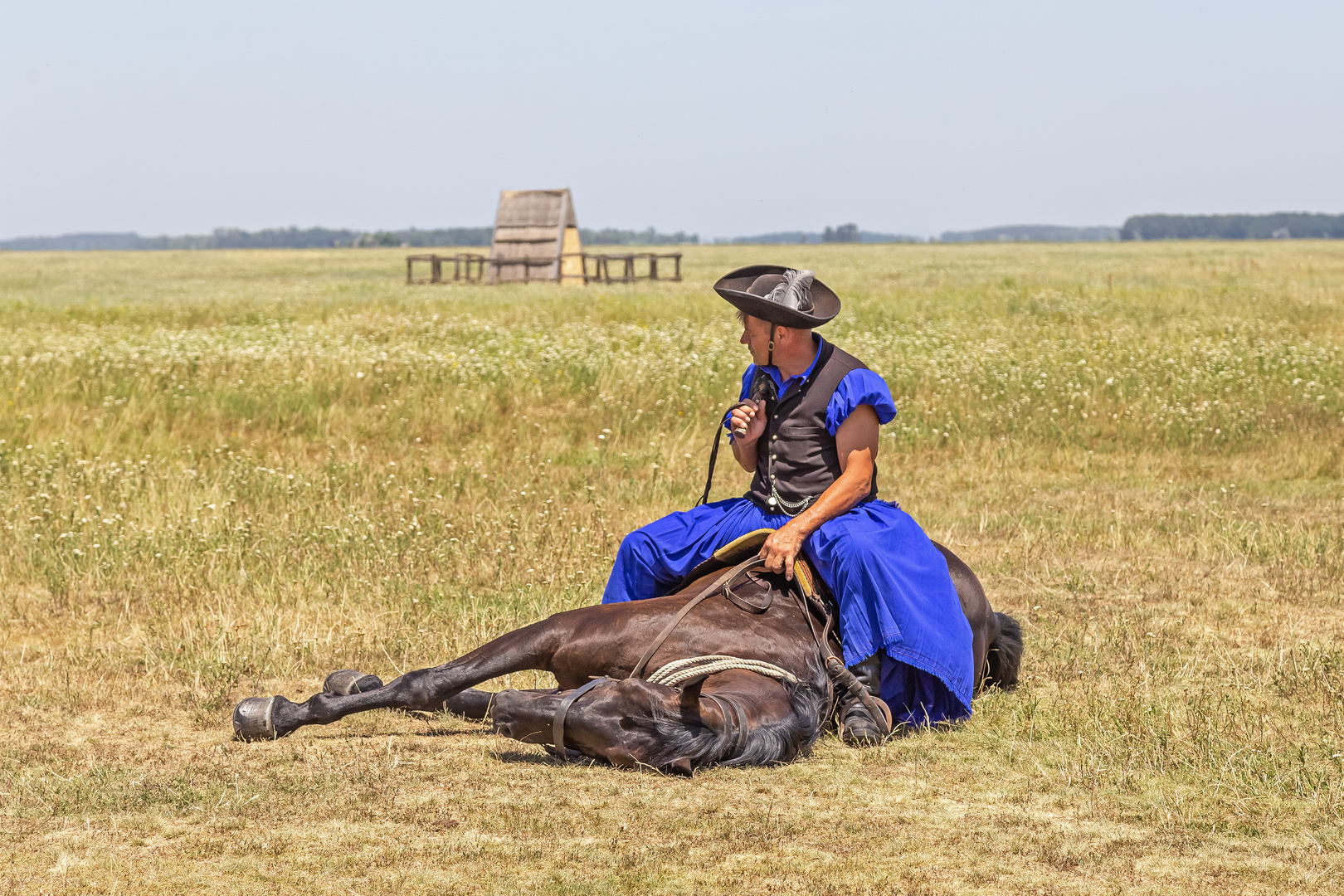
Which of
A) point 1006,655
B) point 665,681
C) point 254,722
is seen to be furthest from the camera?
point 1006,655

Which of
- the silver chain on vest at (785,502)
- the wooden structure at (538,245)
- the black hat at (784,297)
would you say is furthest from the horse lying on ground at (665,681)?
the wooden structure at (538,245)

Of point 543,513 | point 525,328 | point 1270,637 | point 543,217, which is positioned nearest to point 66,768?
point 543,513

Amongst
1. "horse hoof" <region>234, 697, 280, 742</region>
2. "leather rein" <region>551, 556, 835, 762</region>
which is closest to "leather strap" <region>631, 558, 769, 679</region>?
"leather rein" <region>551, 556, 835, 762</region>

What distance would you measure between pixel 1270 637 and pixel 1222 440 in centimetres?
646

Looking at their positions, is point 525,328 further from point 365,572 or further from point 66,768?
point 66,768

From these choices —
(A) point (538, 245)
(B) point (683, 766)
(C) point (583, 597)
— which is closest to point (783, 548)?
(B) point (683, 766)

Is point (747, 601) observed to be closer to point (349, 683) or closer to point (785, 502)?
point (785, 502)

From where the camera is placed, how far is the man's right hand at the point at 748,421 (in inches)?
231

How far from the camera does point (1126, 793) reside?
4746 mm

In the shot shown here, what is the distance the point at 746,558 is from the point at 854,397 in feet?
2.64

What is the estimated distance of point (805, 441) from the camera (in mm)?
5875

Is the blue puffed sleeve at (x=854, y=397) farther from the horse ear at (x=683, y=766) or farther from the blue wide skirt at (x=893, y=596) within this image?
the horse ear at (x=683, y=766)

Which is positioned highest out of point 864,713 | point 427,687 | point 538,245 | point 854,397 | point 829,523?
point 538,245

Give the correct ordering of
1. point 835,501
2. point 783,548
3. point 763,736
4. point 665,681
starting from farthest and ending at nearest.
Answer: point 835,501, point 783,548, point 665,681, point 763,736
